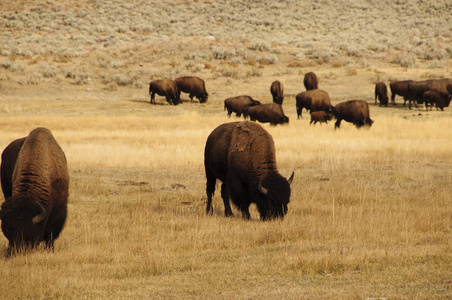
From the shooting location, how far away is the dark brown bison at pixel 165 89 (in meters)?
35.6

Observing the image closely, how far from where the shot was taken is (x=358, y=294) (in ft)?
17.4

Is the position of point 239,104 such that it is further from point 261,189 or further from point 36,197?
point 36,197

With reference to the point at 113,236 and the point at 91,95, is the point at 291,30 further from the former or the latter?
the point at 113,236

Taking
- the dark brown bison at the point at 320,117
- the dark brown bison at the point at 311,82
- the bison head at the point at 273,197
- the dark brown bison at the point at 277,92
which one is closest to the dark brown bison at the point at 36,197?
the bison head at the point at 273,197

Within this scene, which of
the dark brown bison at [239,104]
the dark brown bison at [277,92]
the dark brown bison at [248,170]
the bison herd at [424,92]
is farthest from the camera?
the dark brown bison at [277,92]

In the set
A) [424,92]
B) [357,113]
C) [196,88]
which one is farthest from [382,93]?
[196,88]

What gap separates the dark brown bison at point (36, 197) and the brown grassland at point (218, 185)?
29 cm

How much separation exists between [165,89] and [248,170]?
26.8m

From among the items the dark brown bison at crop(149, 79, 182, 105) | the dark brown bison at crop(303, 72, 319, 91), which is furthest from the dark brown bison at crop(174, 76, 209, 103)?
the dark brown bison at crop(303, 72, 319, 91)

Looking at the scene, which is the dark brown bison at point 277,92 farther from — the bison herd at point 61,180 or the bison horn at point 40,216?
the bison horn at point 40,216

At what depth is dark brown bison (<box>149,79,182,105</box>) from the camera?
35.6 m

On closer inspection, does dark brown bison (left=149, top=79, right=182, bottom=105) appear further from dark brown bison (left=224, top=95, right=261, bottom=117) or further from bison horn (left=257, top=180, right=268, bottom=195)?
bison horn (left=257, top=180, right=268, bottom=195)

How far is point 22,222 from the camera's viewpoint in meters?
6.71

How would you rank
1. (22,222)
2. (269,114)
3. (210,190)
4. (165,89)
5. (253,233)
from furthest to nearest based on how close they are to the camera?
1. (165,89)
2. (269,114)
3. (210,190)
4. (253,233)
5. (22,222)
